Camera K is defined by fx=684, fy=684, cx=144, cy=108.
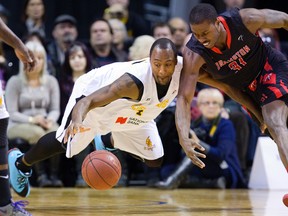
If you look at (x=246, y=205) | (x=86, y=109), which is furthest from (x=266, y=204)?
(x=86, y=109)

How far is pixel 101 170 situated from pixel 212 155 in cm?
309

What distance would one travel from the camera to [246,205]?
6.45m

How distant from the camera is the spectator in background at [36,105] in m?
8.52

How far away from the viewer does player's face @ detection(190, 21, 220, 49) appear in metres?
5.56

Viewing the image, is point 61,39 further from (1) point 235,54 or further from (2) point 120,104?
(1) point 235,54

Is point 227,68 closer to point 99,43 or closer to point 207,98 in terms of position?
point 207,98

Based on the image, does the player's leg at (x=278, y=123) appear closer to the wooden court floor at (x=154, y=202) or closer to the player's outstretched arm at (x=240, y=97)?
the player's outstretched arm at (x=240, y=97)

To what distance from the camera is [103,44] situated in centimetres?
932

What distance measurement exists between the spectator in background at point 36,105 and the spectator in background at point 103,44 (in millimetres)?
823

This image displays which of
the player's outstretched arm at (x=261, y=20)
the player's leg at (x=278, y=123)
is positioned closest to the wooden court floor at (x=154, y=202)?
the player's leg at (x=278, y=123)

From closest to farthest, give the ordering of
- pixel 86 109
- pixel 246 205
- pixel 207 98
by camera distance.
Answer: pixel 86 109 → pixel 246 205 → pixel 207 98

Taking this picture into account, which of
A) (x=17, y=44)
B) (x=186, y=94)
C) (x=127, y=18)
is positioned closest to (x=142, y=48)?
(x=127, y=18)

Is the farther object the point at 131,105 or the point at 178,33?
the point at 178,33

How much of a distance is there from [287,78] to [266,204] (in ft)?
4.55
